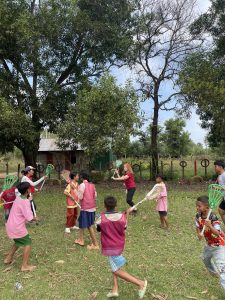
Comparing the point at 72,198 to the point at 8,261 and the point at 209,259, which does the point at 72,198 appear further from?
the point at 209,259

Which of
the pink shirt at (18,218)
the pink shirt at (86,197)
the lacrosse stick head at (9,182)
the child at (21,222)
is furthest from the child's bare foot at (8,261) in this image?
the lacrosse stick head at (9,182)

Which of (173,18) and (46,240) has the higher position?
(173,18)

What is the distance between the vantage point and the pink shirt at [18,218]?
260 inches

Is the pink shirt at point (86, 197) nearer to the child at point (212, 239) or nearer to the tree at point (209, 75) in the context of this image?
the child at point (212, 239)

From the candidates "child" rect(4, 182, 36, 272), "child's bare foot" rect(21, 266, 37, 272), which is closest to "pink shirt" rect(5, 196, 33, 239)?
"child" rect(4, 182, 36, 272)

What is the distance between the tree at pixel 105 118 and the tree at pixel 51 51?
270 centimetres

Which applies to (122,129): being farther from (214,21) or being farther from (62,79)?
(214,21)

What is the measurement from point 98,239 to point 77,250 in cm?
94

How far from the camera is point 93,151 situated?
16.3 m

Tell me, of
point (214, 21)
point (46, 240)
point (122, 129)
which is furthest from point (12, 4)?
point (46, 240)

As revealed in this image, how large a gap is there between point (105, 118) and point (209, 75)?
5505mm

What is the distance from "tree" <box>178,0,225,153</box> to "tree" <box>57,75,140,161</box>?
312cm

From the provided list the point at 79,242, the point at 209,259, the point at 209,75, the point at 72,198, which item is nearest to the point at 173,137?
the point at 209,75

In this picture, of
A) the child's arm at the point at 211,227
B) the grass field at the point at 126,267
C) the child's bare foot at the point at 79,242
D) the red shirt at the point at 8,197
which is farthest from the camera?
the red shirt at the point at 8,197
